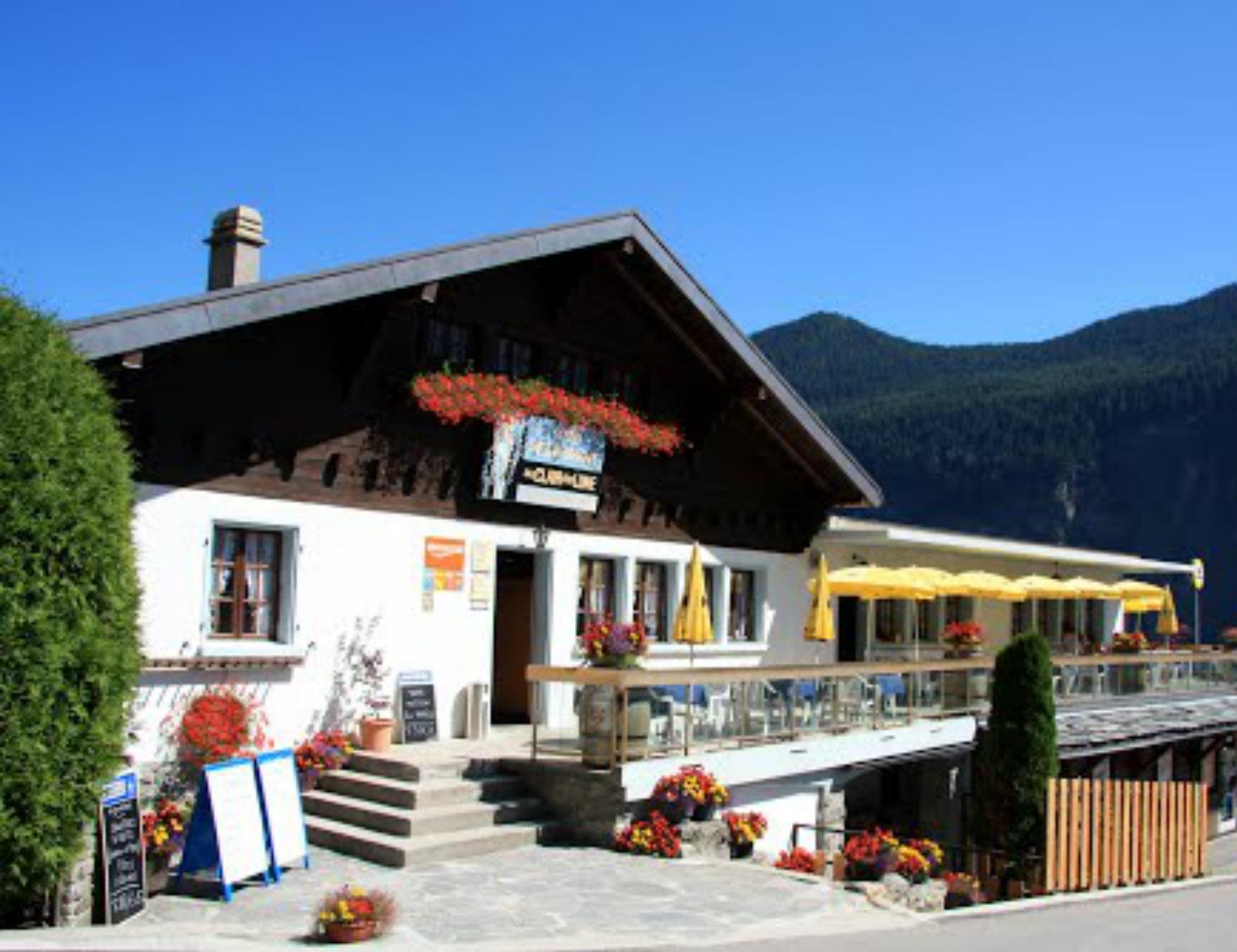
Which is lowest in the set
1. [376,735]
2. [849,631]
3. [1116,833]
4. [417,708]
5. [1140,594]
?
[1116,833]

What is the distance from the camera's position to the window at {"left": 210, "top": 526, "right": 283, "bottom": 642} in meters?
13.2

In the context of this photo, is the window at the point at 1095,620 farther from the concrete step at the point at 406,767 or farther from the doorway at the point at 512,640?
the concrete step at the point at 406,767

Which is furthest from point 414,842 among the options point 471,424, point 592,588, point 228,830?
point 592,588

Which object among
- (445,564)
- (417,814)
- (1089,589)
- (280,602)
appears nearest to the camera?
(417,814)

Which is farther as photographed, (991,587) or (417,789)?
(991,587)

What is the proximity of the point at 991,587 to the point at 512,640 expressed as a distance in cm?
860

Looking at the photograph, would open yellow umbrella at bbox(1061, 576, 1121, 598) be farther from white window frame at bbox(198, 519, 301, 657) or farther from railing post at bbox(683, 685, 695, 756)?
white window frame at bbox(198, 519, 301, 657)

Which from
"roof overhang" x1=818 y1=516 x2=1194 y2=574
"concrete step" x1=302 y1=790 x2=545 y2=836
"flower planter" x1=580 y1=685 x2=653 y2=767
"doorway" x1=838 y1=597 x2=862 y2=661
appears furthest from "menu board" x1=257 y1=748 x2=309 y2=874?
"doorway" x1=838 y1=597 x2=862 y2=661

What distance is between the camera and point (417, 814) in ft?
39.3

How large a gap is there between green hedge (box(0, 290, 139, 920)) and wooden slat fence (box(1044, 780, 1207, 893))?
11.2 meters

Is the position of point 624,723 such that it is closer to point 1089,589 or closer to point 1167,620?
point 1089,589

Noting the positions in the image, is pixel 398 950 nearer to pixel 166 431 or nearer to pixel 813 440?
pixel 166 431

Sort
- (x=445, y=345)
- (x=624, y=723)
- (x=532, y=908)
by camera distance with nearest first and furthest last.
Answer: (x=532, y=908) → (x=624, y=723) → (x=445, y=345)

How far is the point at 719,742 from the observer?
45.9 feet
